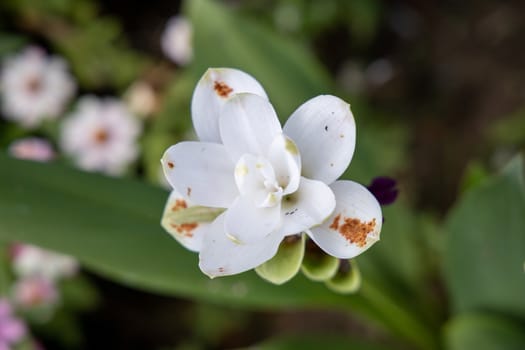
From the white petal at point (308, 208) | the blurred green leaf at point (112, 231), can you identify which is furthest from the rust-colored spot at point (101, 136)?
the white petal at point (308, 208)

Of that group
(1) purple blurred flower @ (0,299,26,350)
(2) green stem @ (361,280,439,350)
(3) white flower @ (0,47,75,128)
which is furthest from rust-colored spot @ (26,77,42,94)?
(2) green stem @ (361,280,439,350)

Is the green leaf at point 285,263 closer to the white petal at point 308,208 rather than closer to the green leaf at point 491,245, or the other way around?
the white petal at point 308,208

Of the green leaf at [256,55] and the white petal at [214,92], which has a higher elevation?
the green leaf at [256,55]

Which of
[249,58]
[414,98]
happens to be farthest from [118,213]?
[414,98]

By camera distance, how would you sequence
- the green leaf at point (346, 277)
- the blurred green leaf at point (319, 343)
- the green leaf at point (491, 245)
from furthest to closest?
the blurred green leaf at point (319, 343) < the green leaf at point (491, 245) < the green leaf at point (346, 277)

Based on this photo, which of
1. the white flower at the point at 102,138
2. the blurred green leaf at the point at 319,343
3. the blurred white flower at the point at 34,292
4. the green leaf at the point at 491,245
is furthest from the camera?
the white flower at the point at 102,138

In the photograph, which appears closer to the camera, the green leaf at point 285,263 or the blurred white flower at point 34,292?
the green leaf at point 285,263
